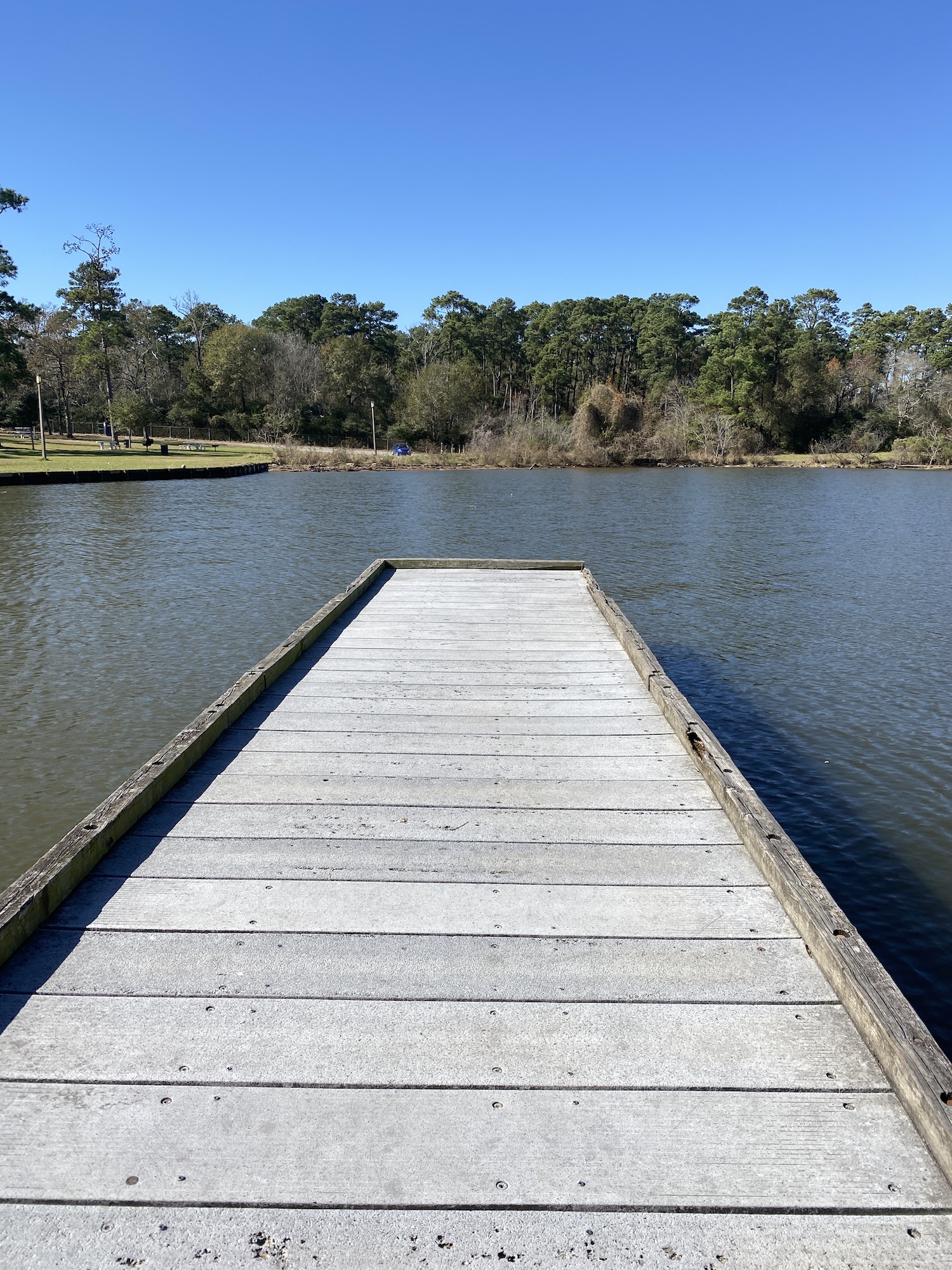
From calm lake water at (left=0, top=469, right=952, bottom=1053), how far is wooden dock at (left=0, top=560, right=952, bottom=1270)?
86.2 inches

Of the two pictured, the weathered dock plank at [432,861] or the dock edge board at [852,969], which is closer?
the dock edge board at [852,969]

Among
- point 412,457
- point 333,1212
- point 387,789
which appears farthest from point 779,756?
point 412,457

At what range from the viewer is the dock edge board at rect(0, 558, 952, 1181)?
1.96 metres

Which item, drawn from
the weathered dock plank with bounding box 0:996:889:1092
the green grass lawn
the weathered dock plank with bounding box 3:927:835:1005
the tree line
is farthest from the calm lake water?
the tree line

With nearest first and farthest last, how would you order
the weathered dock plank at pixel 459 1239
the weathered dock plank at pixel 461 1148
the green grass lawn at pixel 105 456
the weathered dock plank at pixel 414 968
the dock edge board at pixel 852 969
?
the weathered dock plank at pixel 459 1239
the weathered dock plank at pixel 461 1148
the dock edge board at pixel 852 969
the weathered dock plank at pixel 414 968
the green grass lawn at pixel 105 456

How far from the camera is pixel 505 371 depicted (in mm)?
83750

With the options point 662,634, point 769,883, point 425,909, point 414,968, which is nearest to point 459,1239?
point 414,968

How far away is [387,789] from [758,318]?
74.8 metres

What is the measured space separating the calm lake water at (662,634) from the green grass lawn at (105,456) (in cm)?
1064

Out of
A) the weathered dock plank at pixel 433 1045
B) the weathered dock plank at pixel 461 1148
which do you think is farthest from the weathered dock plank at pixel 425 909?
the weathered dock plank at pixel 461 1148

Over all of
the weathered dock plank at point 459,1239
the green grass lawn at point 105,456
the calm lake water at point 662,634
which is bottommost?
the calm lake water at point 662,634

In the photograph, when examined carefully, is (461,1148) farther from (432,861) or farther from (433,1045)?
(432,861)

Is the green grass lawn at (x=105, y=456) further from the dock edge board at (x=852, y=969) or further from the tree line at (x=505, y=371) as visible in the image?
the dock edge board at (x=852, y=969)

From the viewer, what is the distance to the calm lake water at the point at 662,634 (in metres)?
5.82
